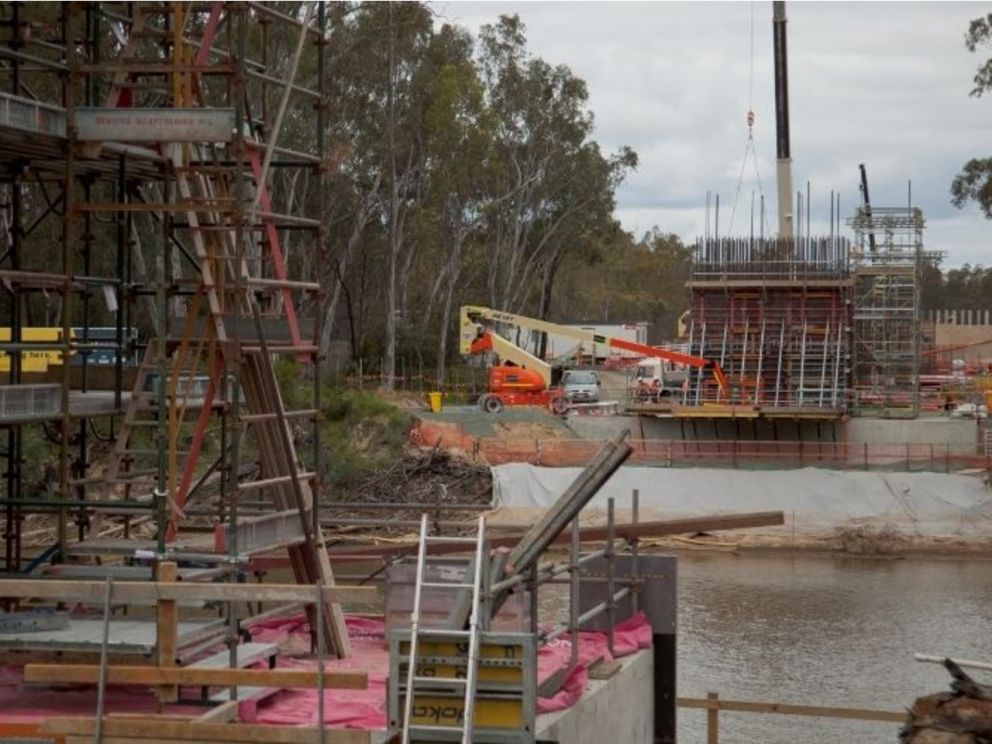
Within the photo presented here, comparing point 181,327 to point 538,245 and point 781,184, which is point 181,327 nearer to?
point 781,184

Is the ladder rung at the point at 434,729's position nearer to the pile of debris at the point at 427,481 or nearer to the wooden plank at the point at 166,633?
the wooden plank at the point at 166,633

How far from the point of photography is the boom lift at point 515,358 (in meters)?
58.0

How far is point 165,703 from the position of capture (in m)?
11.8

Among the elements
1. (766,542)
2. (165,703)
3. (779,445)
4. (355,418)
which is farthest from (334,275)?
(165,703)

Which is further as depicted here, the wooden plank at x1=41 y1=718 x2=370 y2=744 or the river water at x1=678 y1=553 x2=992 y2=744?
the river water at x1=678 y1=553 x2=992 y2=744

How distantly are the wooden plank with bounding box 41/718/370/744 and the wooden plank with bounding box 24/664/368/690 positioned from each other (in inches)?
9.8

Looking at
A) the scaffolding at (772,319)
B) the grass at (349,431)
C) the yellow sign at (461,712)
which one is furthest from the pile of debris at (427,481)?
the yellow sign at (461,712)

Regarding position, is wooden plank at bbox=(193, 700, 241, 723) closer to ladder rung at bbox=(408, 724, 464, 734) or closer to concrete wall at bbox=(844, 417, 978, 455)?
ladder rung at bbox=(408, 724, 464, 734)

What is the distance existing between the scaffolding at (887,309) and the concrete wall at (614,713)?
37888 mm

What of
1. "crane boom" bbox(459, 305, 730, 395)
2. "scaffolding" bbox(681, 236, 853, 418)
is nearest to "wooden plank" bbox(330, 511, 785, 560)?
"scaffolding" bbox(681, 236, 853, 418)

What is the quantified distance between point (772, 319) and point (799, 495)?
10435 mm

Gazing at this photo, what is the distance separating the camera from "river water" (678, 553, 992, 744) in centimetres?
2314

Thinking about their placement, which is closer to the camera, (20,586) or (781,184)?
(20,586)

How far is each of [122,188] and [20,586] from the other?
16.4 feet
